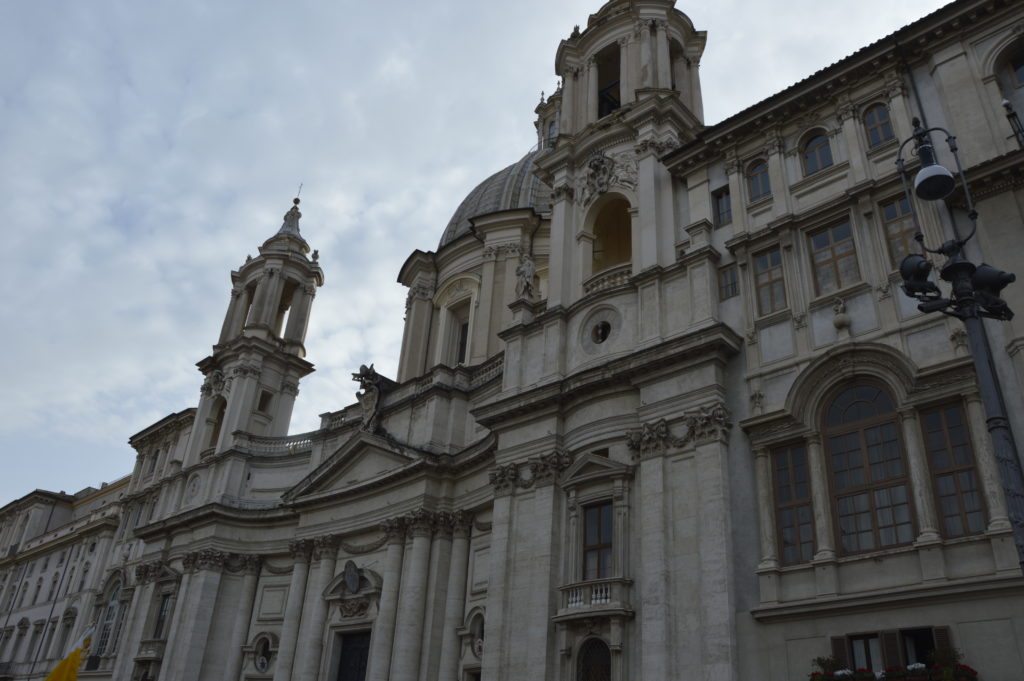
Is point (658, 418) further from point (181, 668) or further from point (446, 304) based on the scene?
point (181, 668)

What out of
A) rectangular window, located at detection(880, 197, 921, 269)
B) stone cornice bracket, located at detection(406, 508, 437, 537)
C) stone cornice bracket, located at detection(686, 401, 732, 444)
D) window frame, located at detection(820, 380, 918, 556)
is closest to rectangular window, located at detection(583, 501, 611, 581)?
stone cornice bracket, located at detection(686, 401, 732, 444)

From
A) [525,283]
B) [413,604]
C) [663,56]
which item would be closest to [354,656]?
[413,604]

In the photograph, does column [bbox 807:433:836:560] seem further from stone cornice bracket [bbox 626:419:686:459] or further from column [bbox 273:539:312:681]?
column [bbox 273:539:312:681]

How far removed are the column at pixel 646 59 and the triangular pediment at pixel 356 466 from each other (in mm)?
16370

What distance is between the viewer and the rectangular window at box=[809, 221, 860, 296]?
65.2ft

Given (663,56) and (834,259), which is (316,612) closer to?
(834,259)

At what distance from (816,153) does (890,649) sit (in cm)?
1290

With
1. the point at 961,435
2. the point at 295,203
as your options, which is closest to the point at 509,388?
the point at 961,435

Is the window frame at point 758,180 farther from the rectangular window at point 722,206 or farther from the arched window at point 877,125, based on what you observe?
the arched window at point 877,125

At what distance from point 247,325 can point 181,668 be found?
62.4ft

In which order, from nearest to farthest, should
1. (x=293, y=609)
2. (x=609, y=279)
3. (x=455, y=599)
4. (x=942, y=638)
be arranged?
(x=942, y=638), (x=609, y=279), (x=455, y=599), (x=293, y=609)

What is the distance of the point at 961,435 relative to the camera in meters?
16.5

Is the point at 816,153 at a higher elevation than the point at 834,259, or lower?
higher

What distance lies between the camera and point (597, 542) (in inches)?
859
